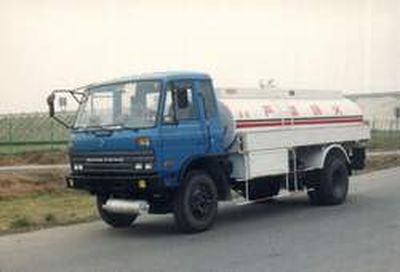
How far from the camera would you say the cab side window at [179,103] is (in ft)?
43.0

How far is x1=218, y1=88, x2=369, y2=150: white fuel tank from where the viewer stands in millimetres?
14594

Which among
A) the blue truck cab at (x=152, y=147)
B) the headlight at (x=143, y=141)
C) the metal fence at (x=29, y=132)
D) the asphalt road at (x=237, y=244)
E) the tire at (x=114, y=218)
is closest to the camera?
the asphalt road at (x=237, y=244)

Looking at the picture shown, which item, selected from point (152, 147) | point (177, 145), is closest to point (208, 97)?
point (177, 145)

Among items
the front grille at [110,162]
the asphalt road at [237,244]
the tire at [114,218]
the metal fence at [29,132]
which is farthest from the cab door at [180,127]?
the metal fence at [29,132]

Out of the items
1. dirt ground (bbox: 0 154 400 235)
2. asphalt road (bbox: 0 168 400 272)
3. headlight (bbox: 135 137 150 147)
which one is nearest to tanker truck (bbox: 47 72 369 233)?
headlight (bbox: 135 137 150 147)

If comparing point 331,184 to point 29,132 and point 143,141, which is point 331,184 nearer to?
point 143,141

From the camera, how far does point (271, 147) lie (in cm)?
1518

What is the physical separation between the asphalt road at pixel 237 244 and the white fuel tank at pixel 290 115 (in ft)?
4.84

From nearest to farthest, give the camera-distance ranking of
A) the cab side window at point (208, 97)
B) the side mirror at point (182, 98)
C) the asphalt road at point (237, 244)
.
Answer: the asphalt road at point (237, 244)
the side mirror at point (182, 98)
the cab side window at point (208, 97)

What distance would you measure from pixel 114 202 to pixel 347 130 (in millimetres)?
6255

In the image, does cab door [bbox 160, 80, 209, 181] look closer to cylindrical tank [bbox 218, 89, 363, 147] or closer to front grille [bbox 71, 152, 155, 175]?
front grille [bbox 71, 152, 155, 175]

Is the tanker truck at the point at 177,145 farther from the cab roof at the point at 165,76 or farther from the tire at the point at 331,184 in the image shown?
the tire at the point at 331,184

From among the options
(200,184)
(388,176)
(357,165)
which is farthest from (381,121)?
(200,184)

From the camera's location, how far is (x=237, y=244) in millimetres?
11977
